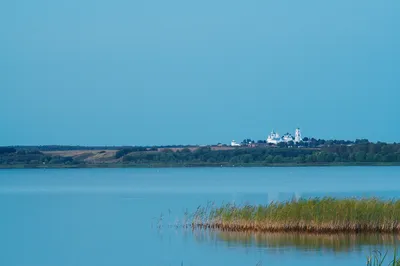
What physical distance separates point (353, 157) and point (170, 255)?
288 feet

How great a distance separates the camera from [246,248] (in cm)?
2262

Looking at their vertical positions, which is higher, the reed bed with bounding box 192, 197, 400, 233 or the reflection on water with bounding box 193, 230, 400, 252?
the reed bed with bounding box 192, 197, 400, 233

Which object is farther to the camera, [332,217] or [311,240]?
[332,217]

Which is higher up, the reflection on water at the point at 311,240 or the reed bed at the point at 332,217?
the reed bed at the point at 332,217

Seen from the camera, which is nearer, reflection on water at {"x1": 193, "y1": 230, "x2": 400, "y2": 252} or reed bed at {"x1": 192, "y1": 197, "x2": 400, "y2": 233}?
reflection on water at {"x1": 193, "y1": 230, "x2": 400, "y2": 252}

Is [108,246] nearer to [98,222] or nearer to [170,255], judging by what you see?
[170,255]

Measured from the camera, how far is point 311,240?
23.1m

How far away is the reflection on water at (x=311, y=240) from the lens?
22.2m

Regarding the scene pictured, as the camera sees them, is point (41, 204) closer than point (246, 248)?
No

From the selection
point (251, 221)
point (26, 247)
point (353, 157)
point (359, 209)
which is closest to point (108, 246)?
point (26, 247)

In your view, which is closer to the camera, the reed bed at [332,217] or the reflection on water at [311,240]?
the reflection on water at [311,240]

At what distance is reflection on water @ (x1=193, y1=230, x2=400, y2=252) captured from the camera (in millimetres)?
22250

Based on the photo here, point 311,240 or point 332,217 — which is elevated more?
point 332,217

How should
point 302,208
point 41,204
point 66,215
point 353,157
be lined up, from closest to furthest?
point 302,208
point 66,215
point 41,204
point 353,157
